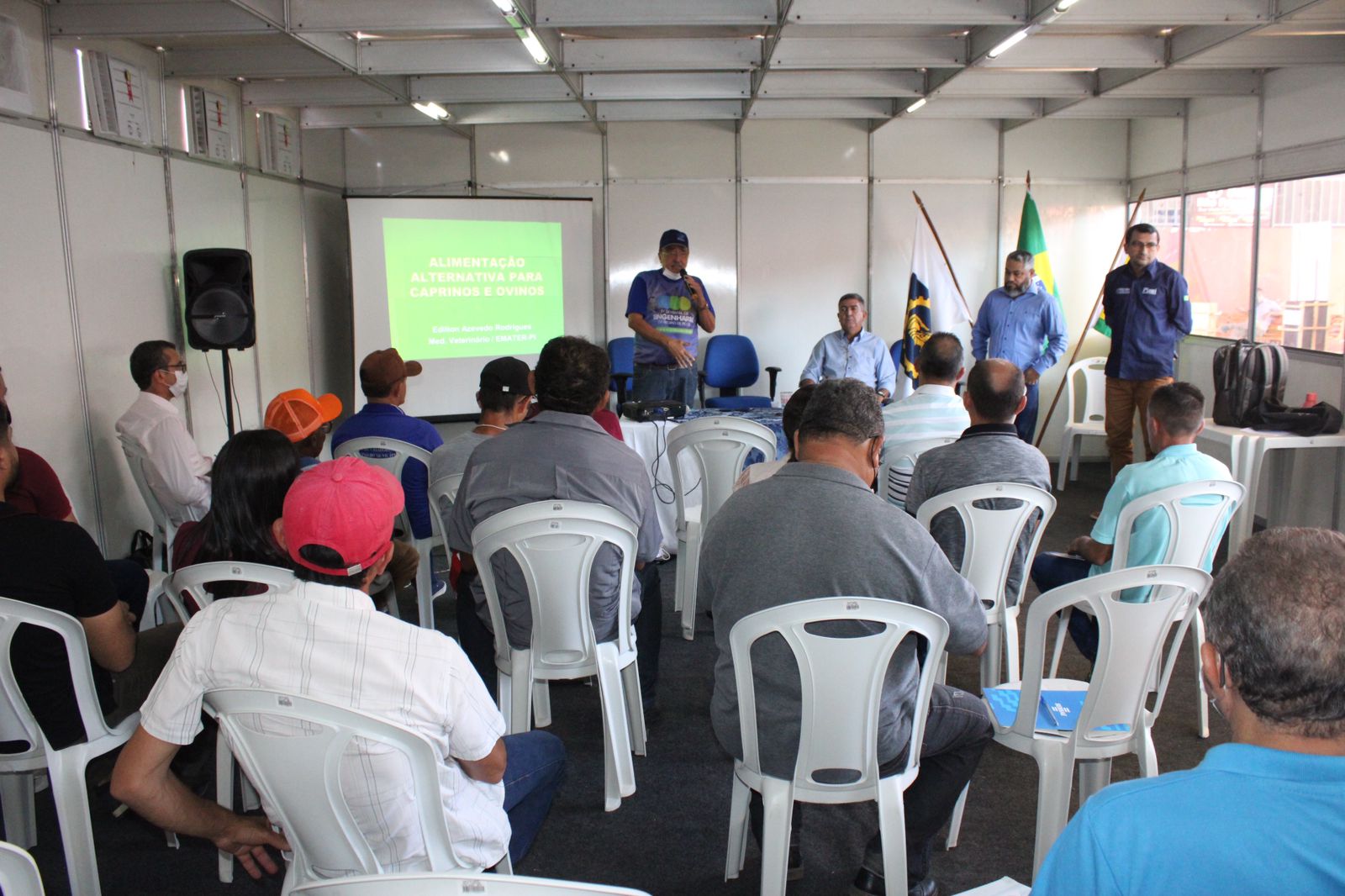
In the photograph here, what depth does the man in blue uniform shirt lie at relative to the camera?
5723mm

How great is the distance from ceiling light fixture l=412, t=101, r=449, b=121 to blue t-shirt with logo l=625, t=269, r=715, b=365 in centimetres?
202

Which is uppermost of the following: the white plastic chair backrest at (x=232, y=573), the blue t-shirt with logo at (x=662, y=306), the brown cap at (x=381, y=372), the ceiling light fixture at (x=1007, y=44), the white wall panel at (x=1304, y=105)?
the ceiling light fixture at (x=1007, y=44)

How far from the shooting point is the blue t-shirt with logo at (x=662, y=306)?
589 centimetres

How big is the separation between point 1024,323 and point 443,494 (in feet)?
14.3

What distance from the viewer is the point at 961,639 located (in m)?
1.88

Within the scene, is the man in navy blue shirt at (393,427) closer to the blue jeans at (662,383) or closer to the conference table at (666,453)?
the conference table at (666,453)

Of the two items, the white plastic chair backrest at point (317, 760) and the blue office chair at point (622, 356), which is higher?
the blue office chair at point (622, 356)

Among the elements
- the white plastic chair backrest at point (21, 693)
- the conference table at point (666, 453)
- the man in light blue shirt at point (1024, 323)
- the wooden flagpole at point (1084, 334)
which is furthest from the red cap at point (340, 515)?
the wooden flagpole at point (1084, 334)

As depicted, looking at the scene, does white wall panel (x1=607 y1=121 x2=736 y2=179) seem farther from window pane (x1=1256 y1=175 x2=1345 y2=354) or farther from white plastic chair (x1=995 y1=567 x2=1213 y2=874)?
white plastic chair (x1=995 y1=567 x2=1213 y2=874)

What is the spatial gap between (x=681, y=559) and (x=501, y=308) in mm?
3893

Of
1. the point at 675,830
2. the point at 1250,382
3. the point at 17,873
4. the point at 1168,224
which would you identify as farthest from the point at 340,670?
the point at 1168,224

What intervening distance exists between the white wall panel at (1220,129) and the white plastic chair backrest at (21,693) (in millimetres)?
6817

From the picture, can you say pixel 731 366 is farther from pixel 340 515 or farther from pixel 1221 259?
pixel 340 515

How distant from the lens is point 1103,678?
2.07 metres
